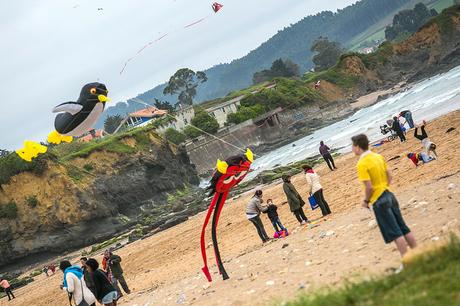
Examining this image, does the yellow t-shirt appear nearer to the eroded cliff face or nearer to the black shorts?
the black shorts

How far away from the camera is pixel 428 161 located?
17672mm

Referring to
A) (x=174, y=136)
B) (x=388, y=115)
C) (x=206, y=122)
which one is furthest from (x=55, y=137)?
(x=174, y=136)

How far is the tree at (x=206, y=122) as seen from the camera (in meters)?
80.5

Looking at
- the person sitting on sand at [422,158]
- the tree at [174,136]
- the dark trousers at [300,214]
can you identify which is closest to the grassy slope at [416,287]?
the dark trousers at [300,214]

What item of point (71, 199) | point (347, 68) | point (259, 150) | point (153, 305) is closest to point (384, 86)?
point (347, 68)

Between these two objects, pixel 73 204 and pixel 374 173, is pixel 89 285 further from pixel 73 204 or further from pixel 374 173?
pixel 73 204

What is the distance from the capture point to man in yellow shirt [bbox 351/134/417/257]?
7066 mm

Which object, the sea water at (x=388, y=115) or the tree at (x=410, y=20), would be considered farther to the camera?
the tree at (x=410, y=20)

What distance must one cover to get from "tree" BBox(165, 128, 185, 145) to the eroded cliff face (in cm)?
2588

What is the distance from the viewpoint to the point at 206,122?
3228 inches

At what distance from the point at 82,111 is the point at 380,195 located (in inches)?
284

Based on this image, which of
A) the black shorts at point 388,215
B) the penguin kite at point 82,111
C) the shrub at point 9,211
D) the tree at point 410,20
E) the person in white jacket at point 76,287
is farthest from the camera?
the tree at point 410,20

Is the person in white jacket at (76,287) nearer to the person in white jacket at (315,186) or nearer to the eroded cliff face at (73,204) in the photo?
the person in white jacket at (315,186)

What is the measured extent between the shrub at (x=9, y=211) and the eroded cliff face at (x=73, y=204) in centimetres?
27
